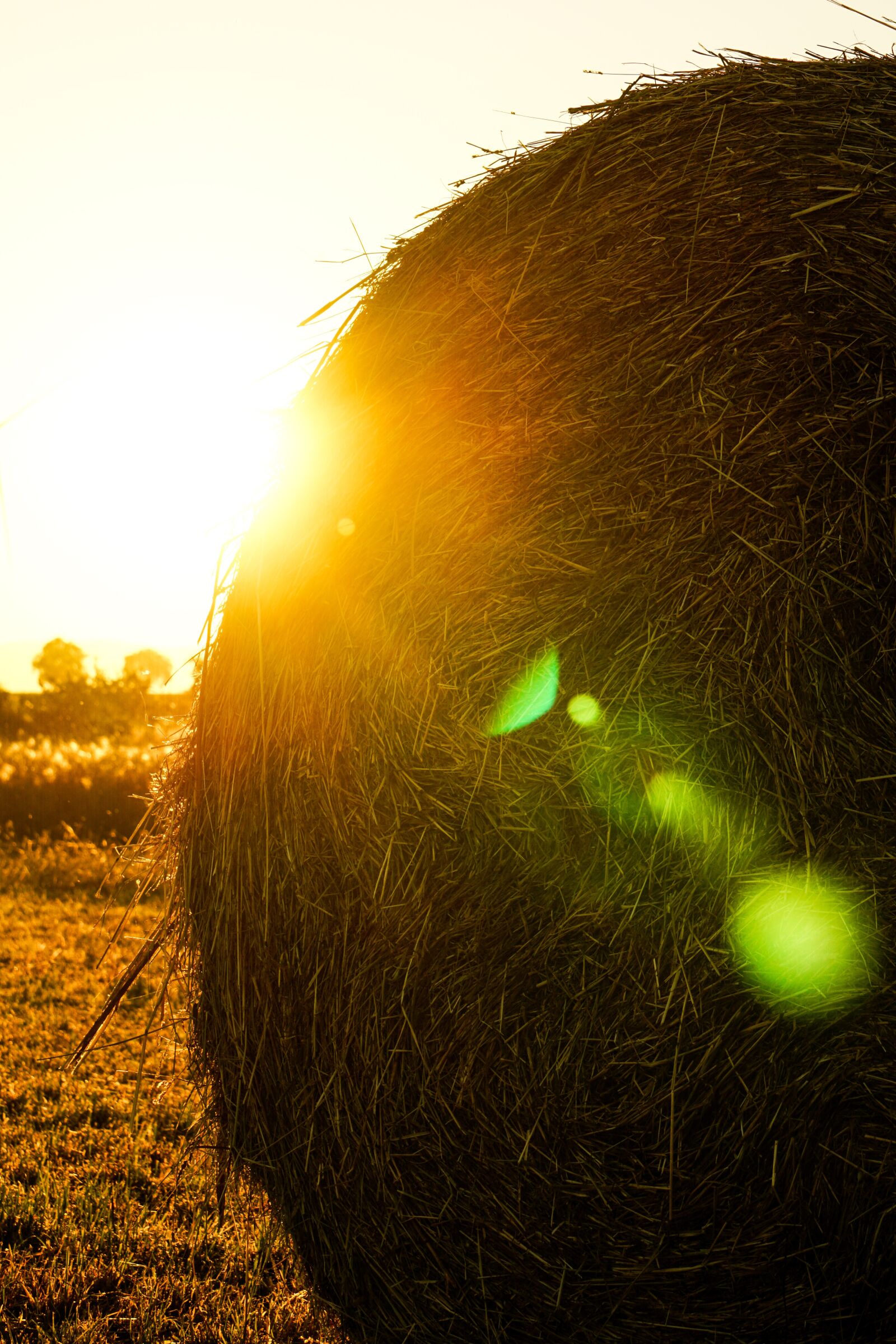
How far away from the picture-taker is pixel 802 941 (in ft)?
6.07

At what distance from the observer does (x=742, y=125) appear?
2.21 metres

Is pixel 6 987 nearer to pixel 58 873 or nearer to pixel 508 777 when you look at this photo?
pixel 58 873

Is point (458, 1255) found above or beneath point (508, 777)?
beneath

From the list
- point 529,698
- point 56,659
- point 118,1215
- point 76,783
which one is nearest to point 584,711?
point 529,698

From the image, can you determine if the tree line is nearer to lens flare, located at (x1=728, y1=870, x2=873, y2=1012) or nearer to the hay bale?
the hay bale

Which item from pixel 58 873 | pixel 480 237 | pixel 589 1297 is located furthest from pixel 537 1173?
pixel 58 873

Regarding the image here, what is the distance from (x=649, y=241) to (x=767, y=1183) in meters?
1.98

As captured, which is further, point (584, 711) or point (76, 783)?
point (76, 783)

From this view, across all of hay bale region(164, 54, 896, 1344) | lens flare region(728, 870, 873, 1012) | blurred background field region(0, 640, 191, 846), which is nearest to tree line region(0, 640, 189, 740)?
blurred background field region(0, 640, 191, 846)

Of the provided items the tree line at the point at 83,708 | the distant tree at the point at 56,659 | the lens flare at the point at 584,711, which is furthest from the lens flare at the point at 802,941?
the distant tree at the point at 56,659

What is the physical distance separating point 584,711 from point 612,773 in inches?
→ 5.5

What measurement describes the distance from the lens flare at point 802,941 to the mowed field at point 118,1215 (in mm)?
1508

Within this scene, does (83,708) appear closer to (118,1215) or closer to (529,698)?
(118,1215)

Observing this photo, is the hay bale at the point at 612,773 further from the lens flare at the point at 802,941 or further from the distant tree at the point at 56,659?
the distant tree at the point at 56,659
